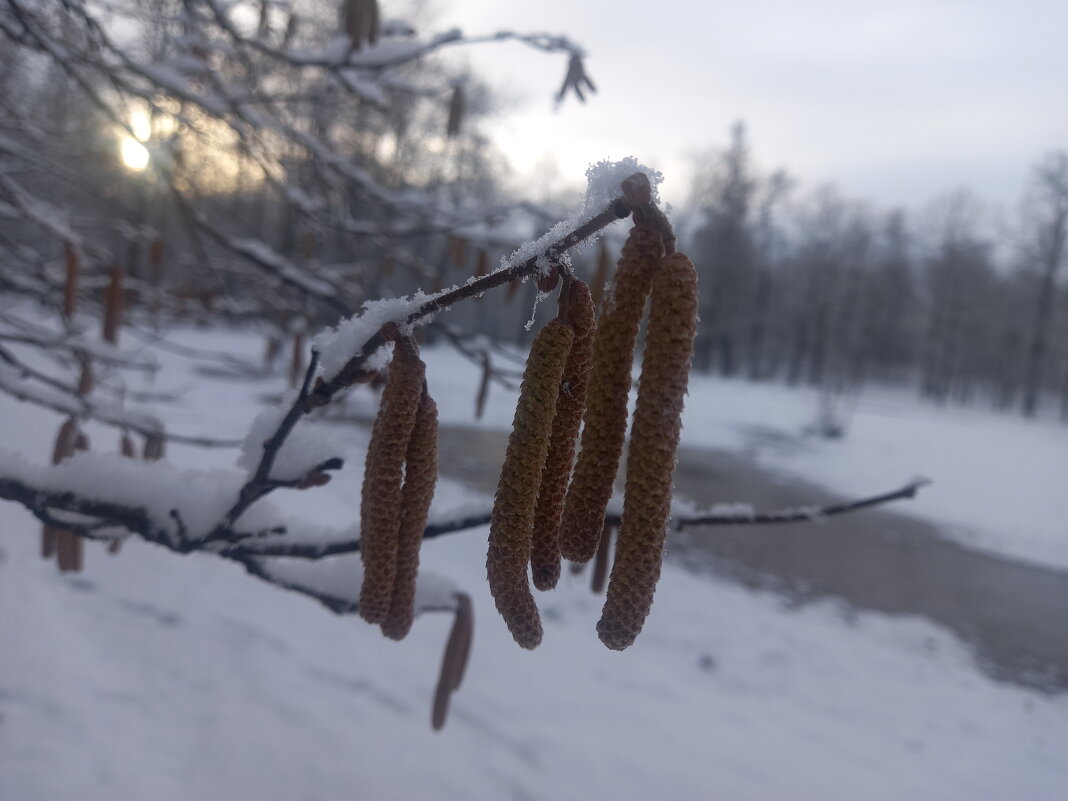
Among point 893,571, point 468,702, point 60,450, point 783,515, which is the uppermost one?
point 783,515

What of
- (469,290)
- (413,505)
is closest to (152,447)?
(413,505)

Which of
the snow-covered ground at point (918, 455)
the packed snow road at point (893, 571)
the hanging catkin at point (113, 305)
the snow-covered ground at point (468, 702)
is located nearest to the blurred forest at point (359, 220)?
the hanging catkin at point (113, 305)

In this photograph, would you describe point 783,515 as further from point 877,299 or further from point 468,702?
point 877,299

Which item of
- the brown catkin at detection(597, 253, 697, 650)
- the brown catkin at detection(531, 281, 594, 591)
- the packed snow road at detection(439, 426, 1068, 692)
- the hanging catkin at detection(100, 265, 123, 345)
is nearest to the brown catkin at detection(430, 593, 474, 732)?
the brown catkin at detection(531, 281, 594, 591)

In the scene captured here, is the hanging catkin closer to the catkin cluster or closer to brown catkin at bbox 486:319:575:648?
the catkin cluster

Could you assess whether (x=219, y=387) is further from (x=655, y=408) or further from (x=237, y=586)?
(x=655, y=408)

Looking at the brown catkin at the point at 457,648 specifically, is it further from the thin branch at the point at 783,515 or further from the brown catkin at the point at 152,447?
the brown catkin at the point at 152,447
